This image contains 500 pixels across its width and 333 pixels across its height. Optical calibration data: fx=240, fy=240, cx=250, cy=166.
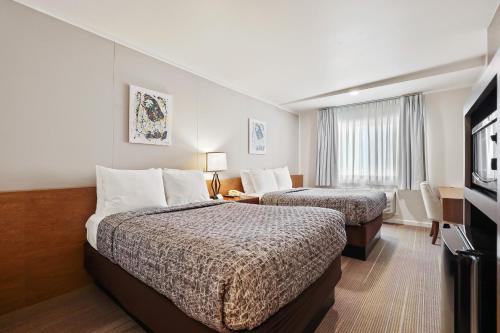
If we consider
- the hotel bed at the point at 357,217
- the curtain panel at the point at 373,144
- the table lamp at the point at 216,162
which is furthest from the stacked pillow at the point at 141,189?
the curtain panel at the point at 373,144

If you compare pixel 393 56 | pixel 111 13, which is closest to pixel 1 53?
pixel 111 13

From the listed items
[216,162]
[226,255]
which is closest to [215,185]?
[216,162]

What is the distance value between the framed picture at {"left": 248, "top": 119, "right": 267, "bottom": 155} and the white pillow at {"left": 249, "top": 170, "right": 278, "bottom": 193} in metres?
0.53

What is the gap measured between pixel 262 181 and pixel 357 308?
99.5 inches

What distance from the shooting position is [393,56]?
3.07 metres

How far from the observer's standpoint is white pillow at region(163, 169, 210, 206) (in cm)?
269

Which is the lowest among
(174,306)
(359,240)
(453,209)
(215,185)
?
(359,240)

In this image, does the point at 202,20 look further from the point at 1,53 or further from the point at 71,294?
the point at 71,294

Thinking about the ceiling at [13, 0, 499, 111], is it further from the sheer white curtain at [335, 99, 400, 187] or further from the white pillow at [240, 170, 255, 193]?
the white pillow at [240, 170, 255, 193]

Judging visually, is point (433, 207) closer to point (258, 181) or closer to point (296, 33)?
point (258, 181)

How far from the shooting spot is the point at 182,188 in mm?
2740

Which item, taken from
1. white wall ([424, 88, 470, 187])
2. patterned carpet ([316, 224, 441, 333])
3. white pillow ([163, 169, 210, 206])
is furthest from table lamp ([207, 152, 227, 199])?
white wall ([424, 88, 470, 187])

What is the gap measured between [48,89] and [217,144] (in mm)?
2164

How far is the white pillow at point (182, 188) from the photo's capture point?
8.81 feet
